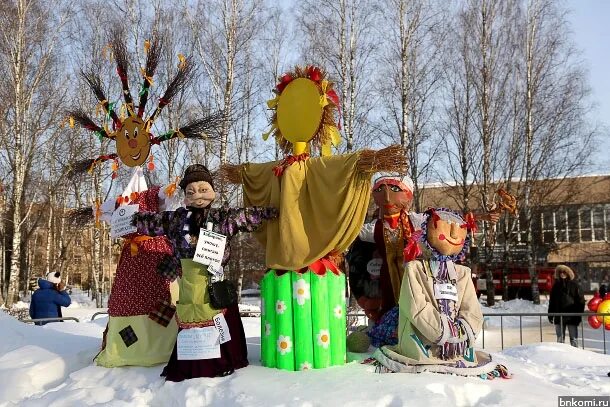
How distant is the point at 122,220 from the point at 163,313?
0.87 meters

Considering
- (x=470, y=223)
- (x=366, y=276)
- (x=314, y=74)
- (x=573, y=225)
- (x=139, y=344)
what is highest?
(x=314, y=74)

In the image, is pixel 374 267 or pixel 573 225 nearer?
pixel 374 267

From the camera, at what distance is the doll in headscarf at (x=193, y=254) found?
417 centimetres

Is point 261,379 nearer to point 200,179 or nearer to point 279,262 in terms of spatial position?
point 279,262

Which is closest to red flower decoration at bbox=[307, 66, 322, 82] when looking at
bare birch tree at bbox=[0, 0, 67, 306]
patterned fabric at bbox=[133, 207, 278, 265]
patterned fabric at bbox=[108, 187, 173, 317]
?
patterned fabric at bbox=[133, 207, 278, 265]

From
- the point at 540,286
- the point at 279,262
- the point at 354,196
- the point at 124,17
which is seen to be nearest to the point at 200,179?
the point at 279,262

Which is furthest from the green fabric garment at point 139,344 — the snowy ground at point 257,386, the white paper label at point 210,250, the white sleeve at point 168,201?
the white sleeve at point 168,201

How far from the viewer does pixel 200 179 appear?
4516mm

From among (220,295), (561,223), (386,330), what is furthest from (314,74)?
(561,223)

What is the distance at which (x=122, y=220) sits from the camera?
4816mm

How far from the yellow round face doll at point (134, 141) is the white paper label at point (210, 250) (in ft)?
4.23

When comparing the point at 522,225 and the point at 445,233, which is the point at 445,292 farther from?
the point at 522,225

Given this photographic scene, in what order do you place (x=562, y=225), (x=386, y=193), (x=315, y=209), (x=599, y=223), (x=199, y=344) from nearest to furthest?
(x=199, y=344) < (x=315, y=209) < (x=386, y=193) < (x=562, y=225) < (x=599, y=223)

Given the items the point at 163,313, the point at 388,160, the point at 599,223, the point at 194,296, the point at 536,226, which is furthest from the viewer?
the point at 599,223
